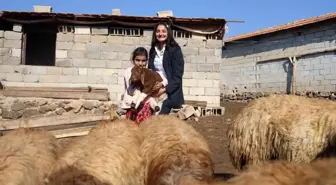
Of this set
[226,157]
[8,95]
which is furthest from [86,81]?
[226,157]

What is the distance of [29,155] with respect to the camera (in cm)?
385

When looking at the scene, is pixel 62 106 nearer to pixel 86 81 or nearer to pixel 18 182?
pixel 86 81

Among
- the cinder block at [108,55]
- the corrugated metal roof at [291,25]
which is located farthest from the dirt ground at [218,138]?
the corrugated metal roof at [291,25]

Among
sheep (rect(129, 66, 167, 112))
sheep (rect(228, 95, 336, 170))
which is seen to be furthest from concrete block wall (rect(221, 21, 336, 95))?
sheep (rect(129, 66, 167, 112))

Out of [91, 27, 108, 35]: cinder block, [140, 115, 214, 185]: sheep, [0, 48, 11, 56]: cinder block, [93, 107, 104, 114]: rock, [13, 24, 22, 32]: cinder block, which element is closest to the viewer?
[140, 115, 214, 185]: sheep

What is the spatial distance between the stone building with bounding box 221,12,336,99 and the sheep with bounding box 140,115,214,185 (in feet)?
46.4

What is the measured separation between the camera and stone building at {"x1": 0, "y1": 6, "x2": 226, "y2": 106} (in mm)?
12492

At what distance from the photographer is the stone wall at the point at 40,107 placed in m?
11.6

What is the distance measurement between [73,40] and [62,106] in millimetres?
2418

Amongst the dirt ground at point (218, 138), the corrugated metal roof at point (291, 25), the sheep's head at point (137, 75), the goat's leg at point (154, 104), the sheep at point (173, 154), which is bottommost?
the dirt ground at point (218, 138)

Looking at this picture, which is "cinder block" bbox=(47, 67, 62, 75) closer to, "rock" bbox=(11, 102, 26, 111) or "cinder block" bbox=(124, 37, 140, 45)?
"rock" bbox=(11, 102, 26, 111)

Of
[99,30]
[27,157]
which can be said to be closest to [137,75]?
[27,157]

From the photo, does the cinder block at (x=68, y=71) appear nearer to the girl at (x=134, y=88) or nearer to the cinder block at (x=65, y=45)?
the cinder block at (x=65, y=45)

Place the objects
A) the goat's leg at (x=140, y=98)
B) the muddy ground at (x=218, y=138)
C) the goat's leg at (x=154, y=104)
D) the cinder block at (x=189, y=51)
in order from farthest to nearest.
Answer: the cinder block at (x=189, y=51), the muddy ground at (x=218, y=138), the goat's leg at (x=154, y=104), the goat's leg at (x=140, y=98)
